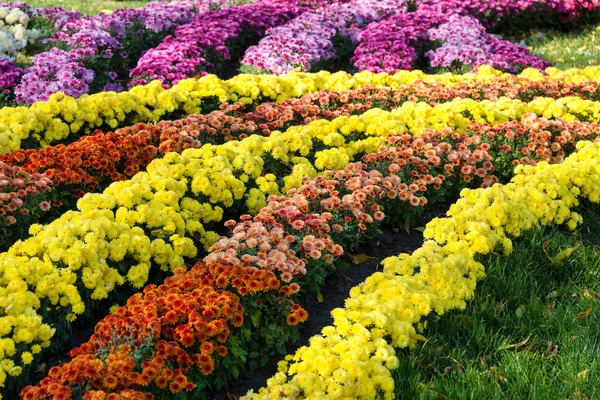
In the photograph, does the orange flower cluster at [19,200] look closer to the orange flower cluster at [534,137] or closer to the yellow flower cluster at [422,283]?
the yellow flower cluster at [422,283]

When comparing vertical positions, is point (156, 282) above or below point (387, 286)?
below

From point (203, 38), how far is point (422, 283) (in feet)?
20.7

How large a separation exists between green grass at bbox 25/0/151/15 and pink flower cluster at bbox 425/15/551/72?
687cm

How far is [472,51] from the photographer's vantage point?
383 inches

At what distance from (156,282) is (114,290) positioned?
0.35 meters

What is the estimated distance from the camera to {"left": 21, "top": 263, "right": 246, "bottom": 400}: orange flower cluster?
11.1 ft

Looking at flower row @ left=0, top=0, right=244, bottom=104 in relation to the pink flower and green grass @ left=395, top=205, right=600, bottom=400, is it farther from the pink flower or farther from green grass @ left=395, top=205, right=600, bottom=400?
green grass @ left=395, top=205, right=600, bottom=400

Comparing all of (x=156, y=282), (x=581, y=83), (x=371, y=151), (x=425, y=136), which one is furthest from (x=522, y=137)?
(x=156, y=282)

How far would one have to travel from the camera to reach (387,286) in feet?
14.1

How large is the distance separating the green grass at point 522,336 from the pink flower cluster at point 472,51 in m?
4.78

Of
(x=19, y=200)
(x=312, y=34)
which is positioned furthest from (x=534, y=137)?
(x=312, y=34)

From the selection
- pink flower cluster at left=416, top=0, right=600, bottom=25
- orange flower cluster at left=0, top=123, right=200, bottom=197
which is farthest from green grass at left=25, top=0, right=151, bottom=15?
orange flower cluster at left=0, top=123, right=200, bottom=197

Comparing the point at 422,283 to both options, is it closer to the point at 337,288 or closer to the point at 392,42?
the point at 337,288

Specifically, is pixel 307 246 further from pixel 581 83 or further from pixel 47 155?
pixel 581 83
